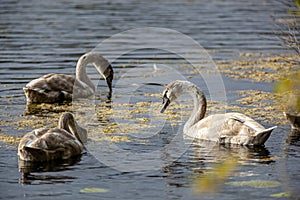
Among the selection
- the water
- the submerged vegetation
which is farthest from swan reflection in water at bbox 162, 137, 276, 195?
the submerged vegetation

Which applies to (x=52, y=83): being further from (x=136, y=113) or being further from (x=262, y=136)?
(x=262, y=136)

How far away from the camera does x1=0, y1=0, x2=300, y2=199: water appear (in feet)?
32.6

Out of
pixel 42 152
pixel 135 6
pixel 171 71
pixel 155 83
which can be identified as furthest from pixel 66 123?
pixel 135 6

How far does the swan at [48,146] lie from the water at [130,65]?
0.20 m

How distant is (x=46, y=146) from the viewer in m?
10.9

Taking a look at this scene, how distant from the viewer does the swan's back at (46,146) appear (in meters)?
10.9

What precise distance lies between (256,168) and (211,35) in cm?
1609

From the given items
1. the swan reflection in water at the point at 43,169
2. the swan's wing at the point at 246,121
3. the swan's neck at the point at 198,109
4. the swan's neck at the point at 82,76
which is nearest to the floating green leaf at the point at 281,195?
the swan's wing at the point at 246,121

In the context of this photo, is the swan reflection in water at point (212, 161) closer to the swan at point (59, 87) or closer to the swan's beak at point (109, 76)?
the swan at point (59, 87)

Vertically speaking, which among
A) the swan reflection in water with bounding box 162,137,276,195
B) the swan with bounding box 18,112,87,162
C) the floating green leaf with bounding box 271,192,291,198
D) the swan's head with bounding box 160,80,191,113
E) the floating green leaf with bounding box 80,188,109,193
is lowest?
the floating green leaf with bounding box 80,188,109,193

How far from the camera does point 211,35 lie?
26.5 m

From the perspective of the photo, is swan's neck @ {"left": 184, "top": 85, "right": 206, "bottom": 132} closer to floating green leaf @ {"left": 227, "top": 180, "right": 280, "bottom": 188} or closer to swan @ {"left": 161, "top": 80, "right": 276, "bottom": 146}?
swan @ {"left": 161, "top": 80, "right": 276, "bottom": 146}

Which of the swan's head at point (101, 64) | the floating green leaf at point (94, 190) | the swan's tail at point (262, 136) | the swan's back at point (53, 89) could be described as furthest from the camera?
the swan's head at point (101, 64)

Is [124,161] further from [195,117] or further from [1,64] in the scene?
[1,64]
